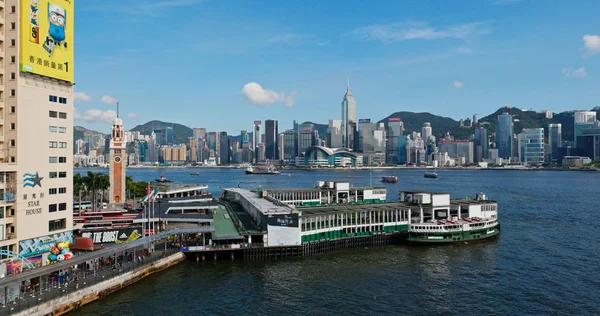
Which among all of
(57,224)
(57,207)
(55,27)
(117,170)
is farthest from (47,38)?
(117,170)

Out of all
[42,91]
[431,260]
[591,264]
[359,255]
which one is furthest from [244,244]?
[591,264]

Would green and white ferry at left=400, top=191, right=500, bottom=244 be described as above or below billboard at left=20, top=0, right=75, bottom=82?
below

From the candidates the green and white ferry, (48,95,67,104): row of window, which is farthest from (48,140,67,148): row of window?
the green and white ferry

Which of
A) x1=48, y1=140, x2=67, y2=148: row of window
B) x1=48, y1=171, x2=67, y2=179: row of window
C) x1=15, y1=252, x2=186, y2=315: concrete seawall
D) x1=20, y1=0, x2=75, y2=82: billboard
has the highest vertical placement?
x1=20, y1=0, x2=75, y2=82: billboard

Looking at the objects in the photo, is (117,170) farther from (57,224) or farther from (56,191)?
(57,224)

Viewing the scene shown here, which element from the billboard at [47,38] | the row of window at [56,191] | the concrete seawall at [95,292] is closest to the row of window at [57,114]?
the billboard at [47,38]

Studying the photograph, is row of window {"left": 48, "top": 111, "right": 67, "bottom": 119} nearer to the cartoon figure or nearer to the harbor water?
the cartoon figure

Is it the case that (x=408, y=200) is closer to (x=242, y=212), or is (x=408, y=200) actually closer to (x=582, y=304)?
(x=242, y=212)
